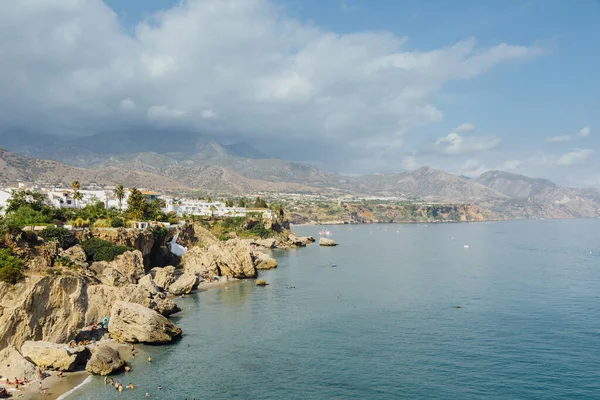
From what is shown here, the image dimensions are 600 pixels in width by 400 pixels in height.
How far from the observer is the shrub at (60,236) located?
6411 cm

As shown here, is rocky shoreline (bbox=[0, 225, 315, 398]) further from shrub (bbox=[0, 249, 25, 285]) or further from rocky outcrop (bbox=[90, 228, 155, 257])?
rocky outcrop (bbox=[90, 228, 155, 257])

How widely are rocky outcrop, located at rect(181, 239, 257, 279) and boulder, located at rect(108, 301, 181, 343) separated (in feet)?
118

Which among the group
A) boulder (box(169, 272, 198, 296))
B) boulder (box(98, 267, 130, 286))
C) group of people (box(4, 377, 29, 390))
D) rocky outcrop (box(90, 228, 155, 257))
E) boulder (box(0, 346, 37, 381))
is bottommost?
group of people (box(4, 377, 29, 390))

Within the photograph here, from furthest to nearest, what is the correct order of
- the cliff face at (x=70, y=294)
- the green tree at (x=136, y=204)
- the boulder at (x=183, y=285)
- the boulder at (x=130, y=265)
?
the green tree at (x=136, y=204)
the boulder at (x=183, y=285)
the boulder at (x=130, y=265)
the cliff face at (x=70, y=294)

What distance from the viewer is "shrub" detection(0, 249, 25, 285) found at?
4099cm

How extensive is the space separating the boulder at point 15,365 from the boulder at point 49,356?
3.23ft

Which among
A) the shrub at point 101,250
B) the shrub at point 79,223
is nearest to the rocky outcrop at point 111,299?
the shrub at point 101,250

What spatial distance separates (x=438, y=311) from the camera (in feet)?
196

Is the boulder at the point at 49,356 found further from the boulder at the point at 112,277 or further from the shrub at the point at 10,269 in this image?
the boulder at the point at 112,277

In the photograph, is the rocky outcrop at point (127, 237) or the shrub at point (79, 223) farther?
the shrub at point (79, 223)

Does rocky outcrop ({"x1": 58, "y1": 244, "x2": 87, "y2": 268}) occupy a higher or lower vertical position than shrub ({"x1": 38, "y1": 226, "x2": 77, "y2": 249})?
lower

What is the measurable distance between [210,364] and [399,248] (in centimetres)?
11258

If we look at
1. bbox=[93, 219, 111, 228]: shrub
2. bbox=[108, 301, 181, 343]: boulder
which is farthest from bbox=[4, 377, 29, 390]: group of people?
bbox=[93, 219, 111, 228]: shrub

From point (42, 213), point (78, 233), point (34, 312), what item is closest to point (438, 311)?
point (34, 312)
